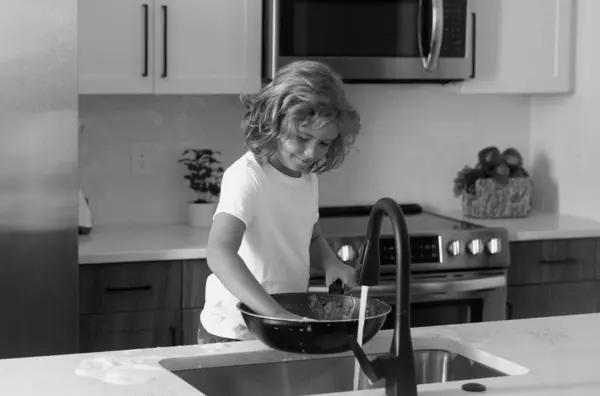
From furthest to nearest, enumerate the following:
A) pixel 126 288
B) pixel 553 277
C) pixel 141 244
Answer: pixel 553 277 < pixel 141 244 < pixel 126 288

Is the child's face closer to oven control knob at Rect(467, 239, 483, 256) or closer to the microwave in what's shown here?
the microwave

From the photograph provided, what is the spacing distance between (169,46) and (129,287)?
796 mm

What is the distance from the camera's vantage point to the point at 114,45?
3182 mm

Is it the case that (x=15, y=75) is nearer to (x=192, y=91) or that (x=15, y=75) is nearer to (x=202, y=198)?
(x=192, y=91)

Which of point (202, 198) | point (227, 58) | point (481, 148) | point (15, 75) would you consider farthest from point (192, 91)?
point (481, 148)

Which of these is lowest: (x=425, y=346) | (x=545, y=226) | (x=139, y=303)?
(x=139, y=303)

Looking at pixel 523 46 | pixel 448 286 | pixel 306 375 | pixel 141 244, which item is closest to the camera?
pixel 306 375

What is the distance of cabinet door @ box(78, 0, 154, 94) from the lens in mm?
3160

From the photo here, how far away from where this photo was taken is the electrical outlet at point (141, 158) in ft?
11.7

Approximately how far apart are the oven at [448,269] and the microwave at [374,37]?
1.81 ft

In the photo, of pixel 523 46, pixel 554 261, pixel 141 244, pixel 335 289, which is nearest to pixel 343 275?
pixel 335 289

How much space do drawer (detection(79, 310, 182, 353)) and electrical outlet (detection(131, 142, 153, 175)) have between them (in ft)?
2.28

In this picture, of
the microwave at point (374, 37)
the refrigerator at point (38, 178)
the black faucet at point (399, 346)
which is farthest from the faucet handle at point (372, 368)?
the microwave at point (374, 37)

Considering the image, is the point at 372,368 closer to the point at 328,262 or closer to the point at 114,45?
the point at 328,262
